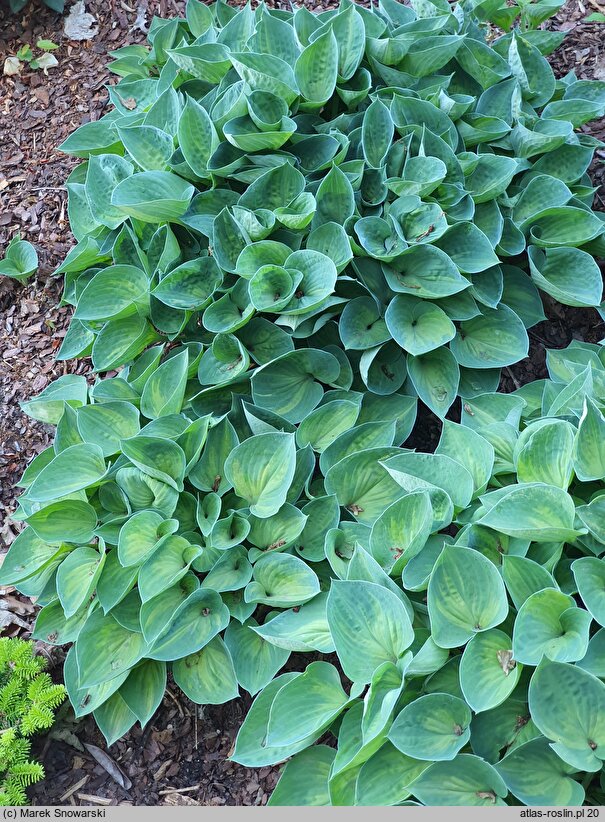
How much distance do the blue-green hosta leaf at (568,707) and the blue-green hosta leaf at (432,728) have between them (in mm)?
183

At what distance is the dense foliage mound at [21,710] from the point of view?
1.96 m

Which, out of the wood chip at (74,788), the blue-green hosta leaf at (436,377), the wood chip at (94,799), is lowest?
the wood chip at (94,799)

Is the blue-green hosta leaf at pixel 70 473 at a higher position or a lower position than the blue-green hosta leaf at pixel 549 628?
higher

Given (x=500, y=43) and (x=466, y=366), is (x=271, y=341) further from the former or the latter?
(x=500, y=43)

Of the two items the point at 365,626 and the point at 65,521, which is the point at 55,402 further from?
the point at 365,626

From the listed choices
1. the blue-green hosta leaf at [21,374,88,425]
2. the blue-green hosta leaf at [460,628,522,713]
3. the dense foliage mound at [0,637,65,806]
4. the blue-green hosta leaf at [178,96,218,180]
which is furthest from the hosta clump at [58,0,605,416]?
the dense foliage mound at [0,637,65,806]

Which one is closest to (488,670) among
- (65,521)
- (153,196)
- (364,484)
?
(364,484)

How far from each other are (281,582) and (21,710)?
2.79 feet

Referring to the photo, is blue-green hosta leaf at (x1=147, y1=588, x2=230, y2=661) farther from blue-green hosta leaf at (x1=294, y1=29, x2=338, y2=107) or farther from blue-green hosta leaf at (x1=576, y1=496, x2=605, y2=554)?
blue-green hosta leaf at (x1=294, y1=29, x2=338, y2=107)

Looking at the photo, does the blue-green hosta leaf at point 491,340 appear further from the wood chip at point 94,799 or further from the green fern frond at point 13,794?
the green fern frond at point 13,794

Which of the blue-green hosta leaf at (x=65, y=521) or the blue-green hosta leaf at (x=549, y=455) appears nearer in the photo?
the blue-green hosta leaf at (x=549, y=455)

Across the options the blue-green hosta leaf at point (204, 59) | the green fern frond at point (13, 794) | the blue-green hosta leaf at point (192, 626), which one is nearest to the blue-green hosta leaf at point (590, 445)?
the blue-green hosta leaf at point (192, 626)

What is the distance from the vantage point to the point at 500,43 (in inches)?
114

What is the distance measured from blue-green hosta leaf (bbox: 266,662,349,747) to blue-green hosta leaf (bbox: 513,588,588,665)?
465mm
